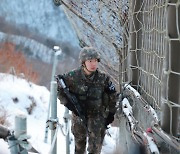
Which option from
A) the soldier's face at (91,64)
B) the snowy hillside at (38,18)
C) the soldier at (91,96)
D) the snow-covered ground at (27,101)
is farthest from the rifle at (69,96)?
the snowy hillside at (38,18)

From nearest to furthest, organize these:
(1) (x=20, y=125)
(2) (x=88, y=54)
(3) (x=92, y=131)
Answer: (1) (x=20, y=125) < (2) (x=88, y=54) < (3) (x=92, y=131)

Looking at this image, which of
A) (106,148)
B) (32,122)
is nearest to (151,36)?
(106,148)

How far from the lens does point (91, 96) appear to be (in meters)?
2.33

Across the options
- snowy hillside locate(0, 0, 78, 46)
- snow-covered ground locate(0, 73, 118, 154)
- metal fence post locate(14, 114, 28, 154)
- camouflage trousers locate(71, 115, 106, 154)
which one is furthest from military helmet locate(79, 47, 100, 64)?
snowy hillside locate(0, 0, 78, 46)

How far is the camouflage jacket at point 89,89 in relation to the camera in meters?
2.30

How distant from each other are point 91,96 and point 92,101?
30 millimetres

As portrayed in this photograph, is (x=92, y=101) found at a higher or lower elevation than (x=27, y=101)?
higher

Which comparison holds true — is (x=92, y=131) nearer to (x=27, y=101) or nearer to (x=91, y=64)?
(x=91, y=64)

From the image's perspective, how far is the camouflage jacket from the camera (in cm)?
230

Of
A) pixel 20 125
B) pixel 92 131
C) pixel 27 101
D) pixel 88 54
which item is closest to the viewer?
pixel 20 125

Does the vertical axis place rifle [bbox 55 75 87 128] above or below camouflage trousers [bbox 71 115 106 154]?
above

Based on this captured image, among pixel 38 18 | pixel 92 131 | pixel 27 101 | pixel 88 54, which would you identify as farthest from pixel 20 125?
pixel 38 18

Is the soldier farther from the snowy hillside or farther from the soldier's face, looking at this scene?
the snowy hillside

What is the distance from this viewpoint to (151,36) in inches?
80.0
